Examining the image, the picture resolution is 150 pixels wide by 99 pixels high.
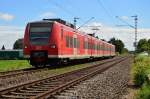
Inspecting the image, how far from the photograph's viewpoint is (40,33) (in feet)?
88.7

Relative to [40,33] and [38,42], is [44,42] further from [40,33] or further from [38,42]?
[40,33]

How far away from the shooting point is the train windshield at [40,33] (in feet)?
88.5

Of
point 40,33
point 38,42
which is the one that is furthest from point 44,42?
point 40,33

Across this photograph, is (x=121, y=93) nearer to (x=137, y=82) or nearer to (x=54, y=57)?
(x=137, y=82)

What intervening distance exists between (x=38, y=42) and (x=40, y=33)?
0.61 m

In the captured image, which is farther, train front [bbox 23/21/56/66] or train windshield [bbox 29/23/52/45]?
train windshield [bbox 29/23/52/45]

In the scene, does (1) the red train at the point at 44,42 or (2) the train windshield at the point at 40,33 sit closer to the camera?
(1) the red train at the point at 44,42

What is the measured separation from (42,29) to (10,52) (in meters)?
62.9

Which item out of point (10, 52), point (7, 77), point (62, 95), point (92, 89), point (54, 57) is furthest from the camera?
point (10, 52)

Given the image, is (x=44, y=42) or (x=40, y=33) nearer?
(x=44, y=42)

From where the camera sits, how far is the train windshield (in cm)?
2698

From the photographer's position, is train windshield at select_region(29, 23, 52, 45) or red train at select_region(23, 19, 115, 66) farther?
train windshield at select_region(29, 23, 52, 45)

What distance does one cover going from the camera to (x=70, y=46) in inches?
1224

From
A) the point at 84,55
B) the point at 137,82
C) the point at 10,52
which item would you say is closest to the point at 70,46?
the point at 84,55
